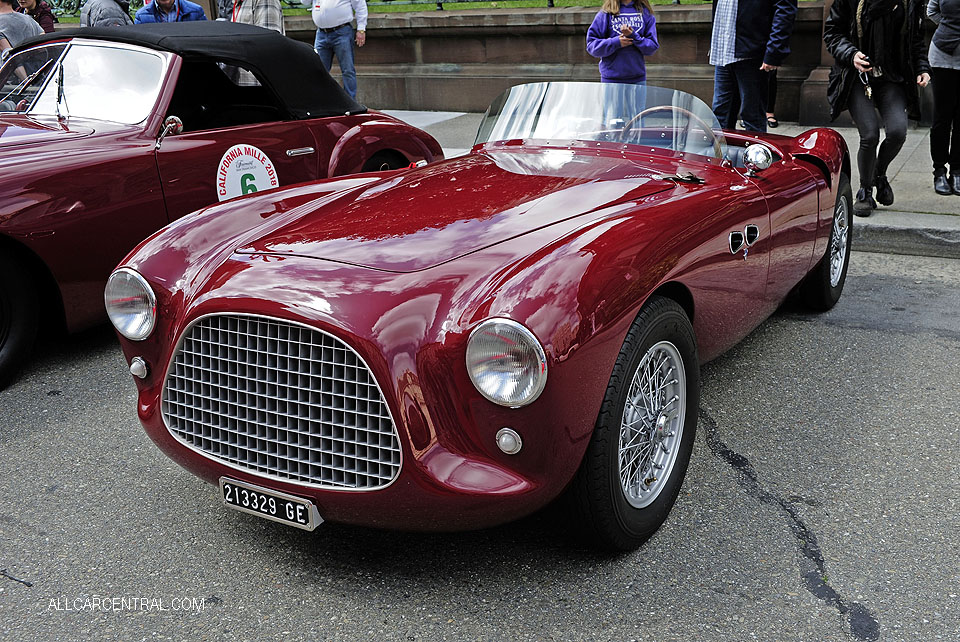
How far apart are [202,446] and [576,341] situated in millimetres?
1171

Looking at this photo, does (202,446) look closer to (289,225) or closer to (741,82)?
(289,225)

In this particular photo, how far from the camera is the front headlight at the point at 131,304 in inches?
116

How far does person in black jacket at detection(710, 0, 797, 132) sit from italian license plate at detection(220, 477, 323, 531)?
5.94m

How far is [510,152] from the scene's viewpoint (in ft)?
13.7

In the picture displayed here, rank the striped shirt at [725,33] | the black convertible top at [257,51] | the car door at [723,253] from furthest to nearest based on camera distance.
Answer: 1. the striped shirt at [725,33]
2. the black convertible top at [257,51]
3. the car door at [723,253]

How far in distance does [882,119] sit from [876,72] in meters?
0.34

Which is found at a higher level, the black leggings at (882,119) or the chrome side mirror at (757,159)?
the chrome side mirror at (757,159)

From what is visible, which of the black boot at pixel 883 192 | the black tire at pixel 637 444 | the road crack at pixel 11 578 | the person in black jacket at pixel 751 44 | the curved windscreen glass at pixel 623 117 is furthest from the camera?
the person in black jacket at pixel 751 44

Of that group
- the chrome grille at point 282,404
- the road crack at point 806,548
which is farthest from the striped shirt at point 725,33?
the chrome grille at point 282,404

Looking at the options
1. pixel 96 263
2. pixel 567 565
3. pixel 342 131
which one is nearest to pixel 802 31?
pixel 342 131

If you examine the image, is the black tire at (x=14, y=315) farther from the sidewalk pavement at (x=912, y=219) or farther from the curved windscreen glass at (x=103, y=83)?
the sidewalk pavement at (x=912, y=219)

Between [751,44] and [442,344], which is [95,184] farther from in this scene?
[751,44]

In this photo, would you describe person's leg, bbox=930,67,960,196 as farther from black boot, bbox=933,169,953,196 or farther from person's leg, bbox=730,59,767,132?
person's leg, bbox=730,59,767,132

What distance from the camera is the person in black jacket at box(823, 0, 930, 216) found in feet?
21.1
